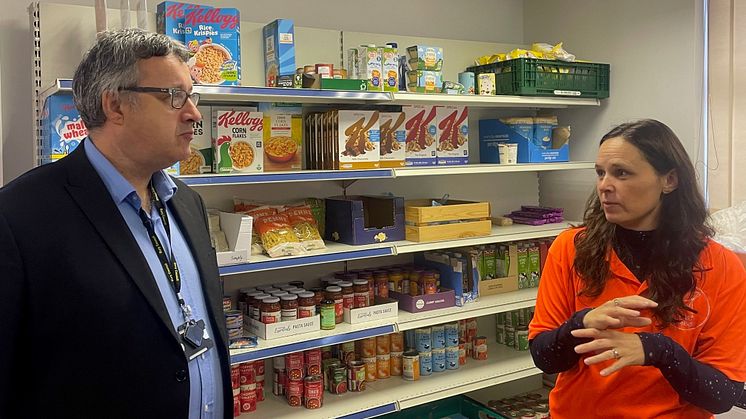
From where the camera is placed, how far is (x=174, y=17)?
9.30 ft

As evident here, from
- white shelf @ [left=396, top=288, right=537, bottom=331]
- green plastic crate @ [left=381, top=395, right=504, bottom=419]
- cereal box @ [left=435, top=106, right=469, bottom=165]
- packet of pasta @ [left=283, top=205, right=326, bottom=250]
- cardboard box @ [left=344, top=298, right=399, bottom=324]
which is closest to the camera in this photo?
packet of pasta @ [left=283, top=205, right=326, bottom=250]

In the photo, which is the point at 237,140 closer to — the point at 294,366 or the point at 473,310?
the point at 294,366

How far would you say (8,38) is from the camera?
2.88 m

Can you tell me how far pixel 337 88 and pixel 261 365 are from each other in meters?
1.44

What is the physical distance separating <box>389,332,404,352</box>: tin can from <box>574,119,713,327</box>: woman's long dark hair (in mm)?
1888

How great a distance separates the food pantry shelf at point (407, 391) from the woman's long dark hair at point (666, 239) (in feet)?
5.61

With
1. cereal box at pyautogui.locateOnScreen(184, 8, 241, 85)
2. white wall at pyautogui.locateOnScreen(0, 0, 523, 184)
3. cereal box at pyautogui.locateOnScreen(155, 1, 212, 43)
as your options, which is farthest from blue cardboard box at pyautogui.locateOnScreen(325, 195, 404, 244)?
cereal box at pyautogui.locateOnScreen(155, 1, 212, 43)

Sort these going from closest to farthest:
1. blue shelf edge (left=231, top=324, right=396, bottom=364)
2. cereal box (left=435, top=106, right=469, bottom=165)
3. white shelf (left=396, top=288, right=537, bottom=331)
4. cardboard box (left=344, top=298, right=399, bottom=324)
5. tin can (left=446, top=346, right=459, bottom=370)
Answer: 1. blue shelf edge (left=231, top=324, right=396, bottom=364)
2. cardboard box (left=344, top=298, right=399, bottom=324)
3. white shelf (left=396, top=288, right=537, bottom=331)
4. cereal box (left=435, top=106, right=469, bottom=165)
5. tin can (left=446, top=346, right=459, bottom=370)

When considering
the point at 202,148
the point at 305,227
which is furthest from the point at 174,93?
the point at 305,227

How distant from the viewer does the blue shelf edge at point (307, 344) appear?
292cm

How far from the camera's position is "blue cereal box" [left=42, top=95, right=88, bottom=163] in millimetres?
2551

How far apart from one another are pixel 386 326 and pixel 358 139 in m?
0.96

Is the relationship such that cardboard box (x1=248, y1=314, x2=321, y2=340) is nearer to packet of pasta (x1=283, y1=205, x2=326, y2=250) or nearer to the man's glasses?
packet of pasta (x1=283, y1=205, x2=326, y2=250)

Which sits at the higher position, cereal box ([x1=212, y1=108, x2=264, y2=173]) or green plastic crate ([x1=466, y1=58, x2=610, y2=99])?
green plastic crate ([x1=466, y1=58, x2=610, y2=99])
